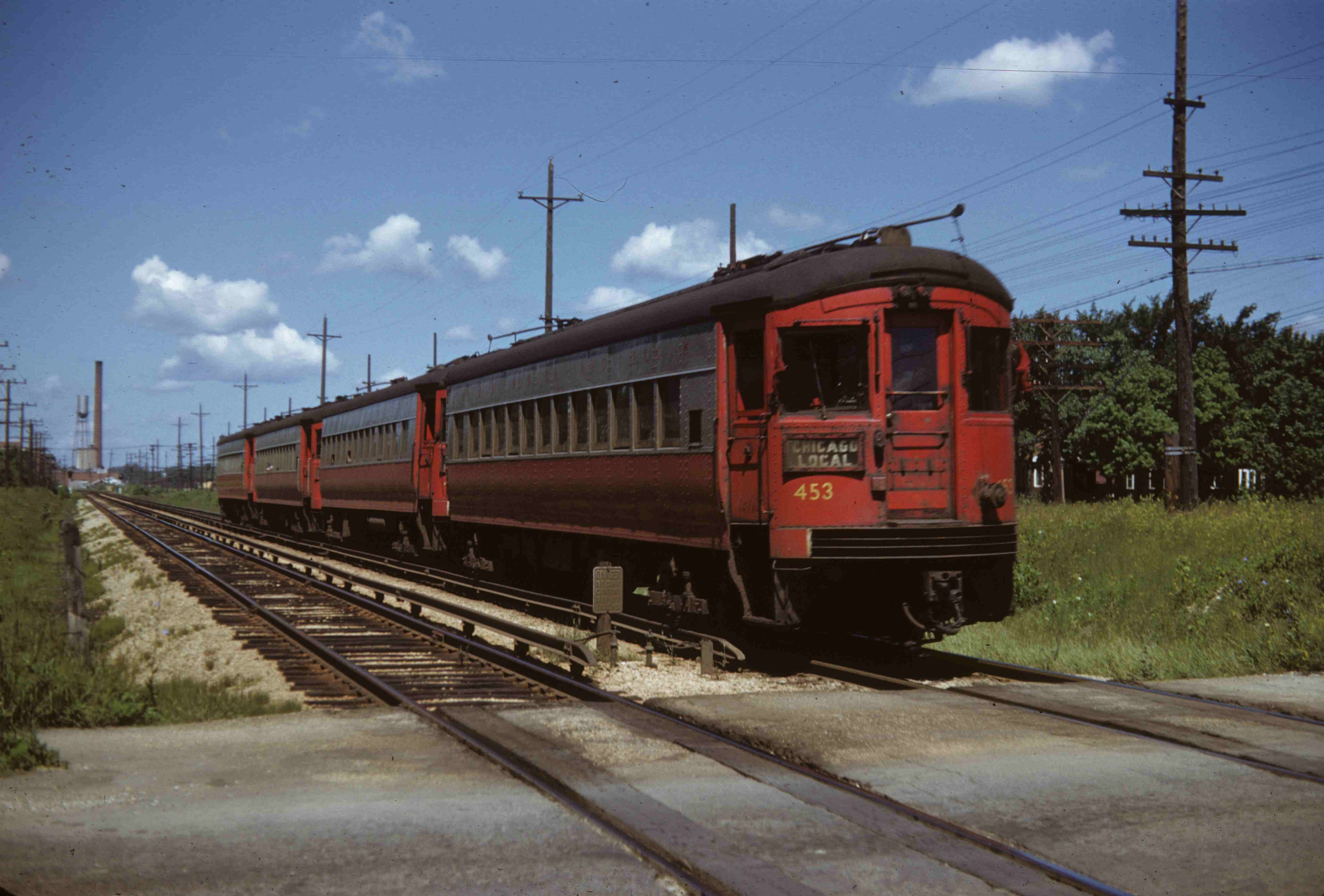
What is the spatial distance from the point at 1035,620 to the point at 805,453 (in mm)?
4898

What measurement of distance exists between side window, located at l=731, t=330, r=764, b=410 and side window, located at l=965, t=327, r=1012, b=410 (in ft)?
5.63

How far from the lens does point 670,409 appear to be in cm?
1175

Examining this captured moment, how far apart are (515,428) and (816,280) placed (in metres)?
7.52

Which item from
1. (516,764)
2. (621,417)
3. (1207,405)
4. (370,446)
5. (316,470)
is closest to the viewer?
(516,764)

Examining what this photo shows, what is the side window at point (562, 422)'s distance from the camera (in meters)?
14.6

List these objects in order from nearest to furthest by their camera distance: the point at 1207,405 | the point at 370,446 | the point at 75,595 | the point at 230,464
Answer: the point at 75,595 < the point at 370,446 < the point at 230,464 < the point at 1207,405

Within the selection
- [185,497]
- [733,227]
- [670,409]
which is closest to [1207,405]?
[733,227]

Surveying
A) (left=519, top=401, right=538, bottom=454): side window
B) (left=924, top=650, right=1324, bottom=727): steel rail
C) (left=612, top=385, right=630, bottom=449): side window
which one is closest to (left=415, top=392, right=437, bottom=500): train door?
(left=519, top=401, right=538, bottom=454): side window

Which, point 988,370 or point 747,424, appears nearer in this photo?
point 747,424

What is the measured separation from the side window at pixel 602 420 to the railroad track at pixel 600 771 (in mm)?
2573

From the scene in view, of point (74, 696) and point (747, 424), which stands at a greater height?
point (747, 424)

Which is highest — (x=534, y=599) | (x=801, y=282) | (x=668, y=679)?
(x=801, y=282)

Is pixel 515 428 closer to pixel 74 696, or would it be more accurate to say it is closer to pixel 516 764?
pixel 74 696

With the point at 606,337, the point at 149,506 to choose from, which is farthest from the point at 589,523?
the point at 149,506
